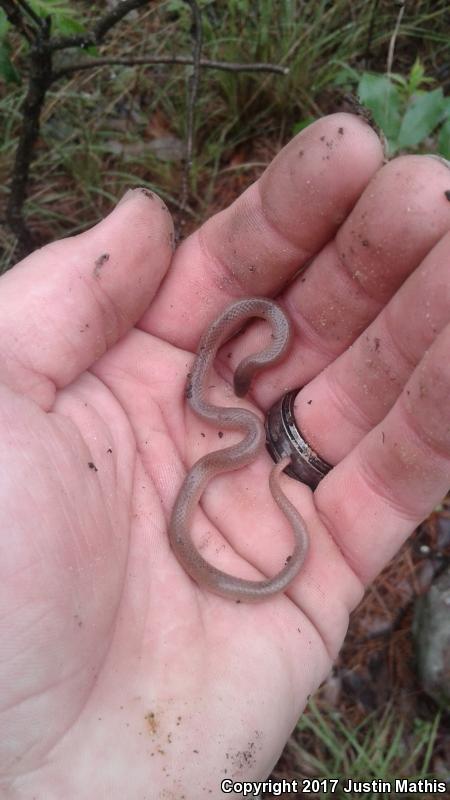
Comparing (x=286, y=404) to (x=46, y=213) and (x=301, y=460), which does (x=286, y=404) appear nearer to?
(x=301, y=460)

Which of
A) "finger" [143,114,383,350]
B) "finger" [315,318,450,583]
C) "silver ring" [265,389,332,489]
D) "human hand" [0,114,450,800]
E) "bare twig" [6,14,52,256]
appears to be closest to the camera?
"human hand" [0,114,450,800]

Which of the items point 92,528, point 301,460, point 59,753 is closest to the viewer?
point 59,753

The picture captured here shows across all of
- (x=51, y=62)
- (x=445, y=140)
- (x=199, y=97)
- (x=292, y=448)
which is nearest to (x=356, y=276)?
(x=445, y=140)

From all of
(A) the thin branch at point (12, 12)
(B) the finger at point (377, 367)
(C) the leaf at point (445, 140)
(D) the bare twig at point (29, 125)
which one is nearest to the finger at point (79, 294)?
(D) the bare twig at point (29, 125)

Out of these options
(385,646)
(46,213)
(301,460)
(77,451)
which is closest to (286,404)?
(301,460)

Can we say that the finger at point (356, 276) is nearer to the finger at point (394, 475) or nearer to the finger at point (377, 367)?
the finger at point (377, 367)

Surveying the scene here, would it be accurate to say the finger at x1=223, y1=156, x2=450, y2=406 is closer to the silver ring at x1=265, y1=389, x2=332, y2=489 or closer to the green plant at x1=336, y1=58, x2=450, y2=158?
the silver ring at x1=265, y1=389, x2=332, y2=489

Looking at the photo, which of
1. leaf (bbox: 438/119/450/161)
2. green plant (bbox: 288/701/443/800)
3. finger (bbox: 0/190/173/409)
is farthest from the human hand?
green plant (bbox: 288/701/443/800)
